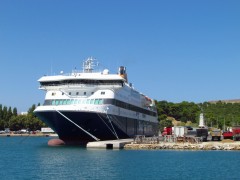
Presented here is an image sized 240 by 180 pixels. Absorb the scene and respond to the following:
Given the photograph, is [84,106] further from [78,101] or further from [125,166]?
[125,166]

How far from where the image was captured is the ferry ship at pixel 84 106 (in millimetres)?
61812

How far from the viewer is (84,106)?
62.8 meters

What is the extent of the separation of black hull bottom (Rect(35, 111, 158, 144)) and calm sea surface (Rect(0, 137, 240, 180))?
27.4 ft

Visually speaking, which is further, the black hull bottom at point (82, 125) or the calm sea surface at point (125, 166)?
the black hull bottom at point (82, 125)

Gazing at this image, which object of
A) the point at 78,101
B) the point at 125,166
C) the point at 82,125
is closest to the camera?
the point at 125,166

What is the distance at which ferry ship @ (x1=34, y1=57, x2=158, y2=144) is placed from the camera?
2434 inches

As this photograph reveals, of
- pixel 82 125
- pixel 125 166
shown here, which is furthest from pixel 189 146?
pixel 125 166

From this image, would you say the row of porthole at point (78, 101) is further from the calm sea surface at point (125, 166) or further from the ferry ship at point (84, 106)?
the calm sea surface at point (125, 166)

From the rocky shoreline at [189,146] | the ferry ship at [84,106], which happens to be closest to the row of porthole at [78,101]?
the ferry ship at [84,106]

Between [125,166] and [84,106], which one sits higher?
[84,106]

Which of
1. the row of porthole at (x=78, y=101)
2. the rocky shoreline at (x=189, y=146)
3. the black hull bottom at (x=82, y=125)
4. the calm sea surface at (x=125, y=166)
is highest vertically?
the row of porthole at (x=78, y=101)

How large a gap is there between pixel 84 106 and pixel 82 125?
8.59 ft

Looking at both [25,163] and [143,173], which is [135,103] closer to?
[25,163]

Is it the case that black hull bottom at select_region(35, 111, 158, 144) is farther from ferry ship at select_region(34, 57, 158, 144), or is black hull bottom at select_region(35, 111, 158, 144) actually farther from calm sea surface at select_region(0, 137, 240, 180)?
calm sea surface at select_region(0, 137, 240, 180)
